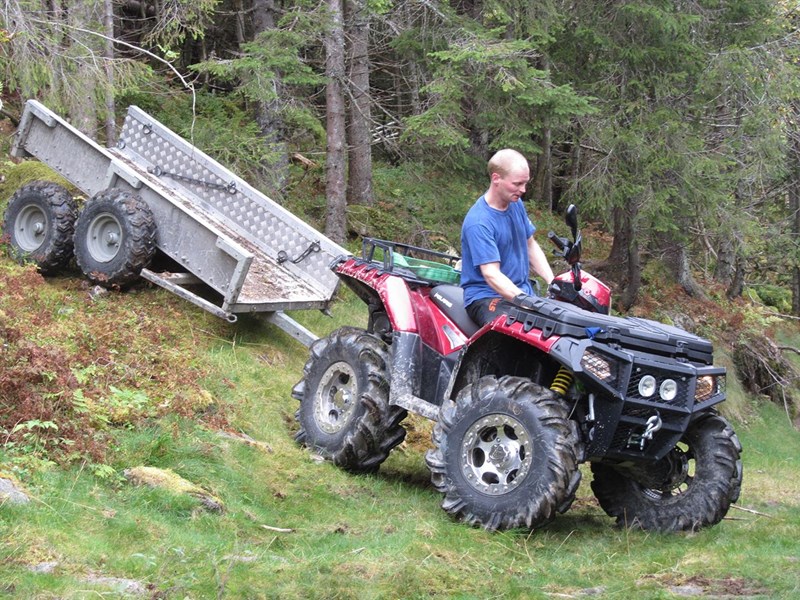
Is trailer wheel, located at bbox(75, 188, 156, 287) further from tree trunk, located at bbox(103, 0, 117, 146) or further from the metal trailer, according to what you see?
tree trunk, located at bbox(103, 0, 117, 146)

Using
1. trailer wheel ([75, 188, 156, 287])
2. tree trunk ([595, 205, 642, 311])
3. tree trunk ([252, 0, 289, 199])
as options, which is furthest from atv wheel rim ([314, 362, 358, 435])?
tree trunk ([595, 205, 642, 311])

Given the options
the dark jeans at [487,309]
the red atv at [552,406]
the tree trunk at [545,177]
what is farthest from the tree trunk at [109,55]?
the tree trunk at [545,177]

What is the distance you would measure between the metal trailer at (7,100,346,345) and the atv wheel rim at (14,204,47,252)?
1.80ft

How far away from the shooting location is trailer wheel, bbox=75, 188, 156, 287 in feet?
32.2

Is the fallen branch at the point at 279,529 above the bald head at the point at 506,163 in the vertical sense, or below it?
below

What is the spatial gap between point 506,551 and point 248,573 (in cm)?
170

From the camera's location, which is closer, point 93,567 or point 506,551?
point 93,567

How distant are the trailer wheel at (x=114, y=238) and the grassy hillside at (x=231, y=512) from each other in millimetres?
600

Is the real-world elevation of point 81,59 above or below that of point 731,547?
above

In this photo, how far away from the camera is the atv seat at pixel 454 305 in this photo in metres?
6.92

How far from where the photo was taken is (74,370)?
7.22 meters

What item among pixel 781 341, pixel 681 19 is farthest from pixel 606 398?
pixel 781 341

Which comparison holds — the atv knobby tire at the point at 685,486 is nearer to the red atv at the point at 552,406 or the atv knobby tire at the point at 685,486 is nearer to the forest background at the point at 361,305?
the red atv at the point at 552,406

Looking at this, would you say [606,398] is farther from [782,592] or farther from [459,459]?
[782,592]
